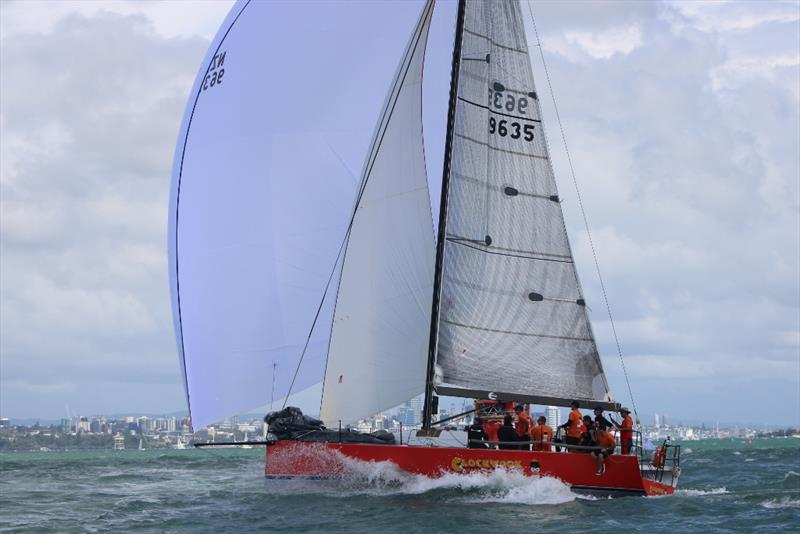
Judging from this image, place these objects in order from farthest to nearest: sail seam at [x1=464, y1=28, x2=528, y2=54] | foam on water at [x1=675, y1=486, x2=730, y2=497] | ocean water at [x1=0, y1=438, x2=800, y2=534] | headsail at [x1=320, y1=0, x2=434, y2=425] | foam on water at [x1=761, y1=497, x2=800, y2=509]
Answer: foam on water at [x1=675, y1=486, x2=730, y2=497] → sail seam at [x1=464, y1=28, x2=528, y2=54] → headsail at [x1=320, y1=0, x2=434, y2=425] → foam on water at [x1=761, y1=497, x2=800, y2=509] → ocean water at [x1=0, y1=438, x2=800, y2=534]

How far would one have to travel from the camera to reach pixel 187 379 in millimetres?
22359

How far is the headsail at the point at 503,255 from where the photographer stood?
23.5 meters

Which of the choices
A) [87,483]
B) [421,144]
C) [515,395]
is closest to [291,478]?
[515,395]

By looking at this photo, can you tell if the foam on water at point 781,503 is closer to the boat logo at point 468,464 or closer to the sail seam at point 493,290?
the sail seam at point 493,290

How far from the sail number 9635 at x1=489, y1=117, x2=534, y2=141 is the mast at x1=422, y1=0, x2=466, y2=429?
0.91 metres

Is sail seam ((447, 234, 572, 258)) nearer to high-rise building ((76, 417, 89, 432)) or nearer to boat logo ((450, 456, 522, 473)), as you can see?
boat logo ((450, 456, 522, 473))

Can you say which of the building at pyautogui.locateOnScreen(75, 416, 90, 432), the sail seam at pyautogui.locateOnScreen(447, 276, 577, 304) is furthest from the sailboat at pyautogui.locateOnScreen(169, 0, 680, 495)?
the building at pyautogui.locateOnScreen(75, 416, 90, 432)

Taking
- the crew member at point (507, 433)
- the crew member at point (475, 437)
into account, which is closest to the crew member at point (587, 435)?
the crew member at point (507, 433)

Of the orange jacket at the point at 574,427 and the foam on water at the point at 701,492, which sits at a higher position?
the orange jacket at the point at 574,427

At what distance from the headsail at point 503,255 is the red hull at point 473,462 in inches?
78.8

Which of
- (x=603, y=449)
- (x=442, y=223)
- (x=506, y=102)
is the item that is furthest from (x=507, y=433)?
(x=506, y=102)

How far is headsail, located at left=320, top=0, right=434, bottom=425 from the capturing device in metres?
23.4

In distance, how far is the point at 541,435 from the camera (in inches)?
876

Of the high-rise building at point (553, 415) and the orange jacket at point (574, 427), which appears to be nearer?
the orange jacket at point (574, 427)
